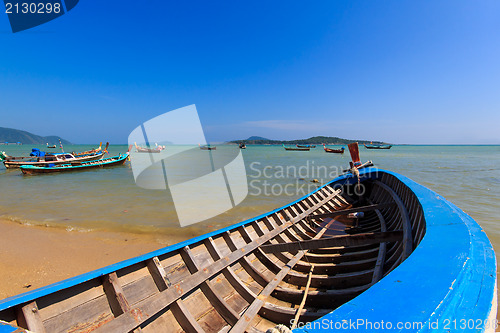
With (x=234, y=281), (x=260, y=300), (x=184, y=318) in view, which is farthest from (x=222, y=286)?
(x=184, y=318)

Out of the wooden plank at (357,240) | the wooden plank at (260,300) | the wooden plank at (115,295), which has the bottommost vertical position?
the wooden plank at (260,300)

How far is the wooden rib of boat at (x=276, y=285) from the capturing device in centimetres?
124

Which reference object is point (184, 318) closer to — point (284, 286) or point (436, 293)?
point (284, 286)

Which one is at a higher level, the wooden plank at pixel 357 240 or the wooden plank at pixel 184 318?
the wooden plank at pixel 357 240

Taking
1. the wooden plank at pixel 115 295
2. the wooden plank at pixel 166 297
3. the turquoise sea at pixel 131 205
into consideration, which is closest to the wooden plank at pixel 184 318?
the wooden plank at pixel 166 297

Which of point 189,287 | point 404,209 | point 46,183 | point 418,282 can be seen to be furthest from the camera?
point 46,183

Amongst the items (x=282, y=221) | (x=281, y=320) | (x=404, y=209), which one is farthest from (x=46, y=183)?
(x=404, y=209)

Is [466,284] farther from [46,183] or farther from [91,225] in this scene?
[46,183]

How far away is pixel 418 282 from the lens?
4.40 feet

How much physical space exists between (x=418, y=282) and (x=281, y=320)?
2.56 m

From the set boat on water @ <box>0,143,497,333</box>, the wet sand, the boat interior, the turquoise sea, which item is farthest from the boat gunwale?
the turquoise sea

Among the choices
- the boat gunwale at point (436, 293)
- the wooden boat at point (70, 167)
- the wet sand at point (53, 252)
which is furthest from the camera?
the wooden boat at point (70, 167)

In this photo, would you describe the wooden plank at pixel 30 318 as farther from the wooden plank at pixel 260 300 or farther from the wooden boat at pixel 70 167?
the wooden boat at pixel 70 167

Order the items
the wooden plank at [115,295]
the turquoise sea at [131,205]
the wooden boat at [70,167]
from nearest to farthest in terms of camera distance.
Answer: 1. the wooden plank at [115,295]
2. the turquoise sea at [131,205]
3. the wooden boat at [70,167]
